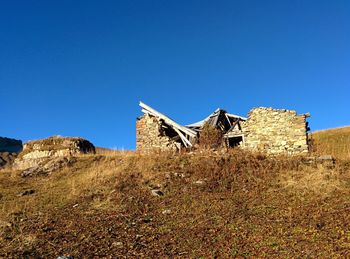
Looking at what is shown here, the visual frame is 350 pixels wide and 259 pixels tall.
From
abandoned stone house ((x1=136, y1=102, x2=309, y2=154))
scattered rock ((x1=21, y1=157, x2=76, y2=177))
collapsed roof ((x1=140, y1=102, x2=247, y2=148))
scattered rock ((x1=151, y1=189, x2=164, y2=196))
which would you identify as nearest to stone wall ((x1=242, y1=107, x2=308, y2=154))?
abandoned stone house ((x1=136, y1=102, x2=309, y2=154))

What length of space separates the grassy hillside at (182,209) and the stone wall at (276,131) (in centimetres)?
264

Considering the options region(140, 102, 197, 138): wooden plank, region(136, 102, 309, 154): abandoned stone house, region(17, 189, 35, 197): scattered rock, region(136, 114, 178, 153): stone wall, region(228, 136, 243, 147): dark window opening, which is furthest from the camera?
region(140, 102, 197, 138): wooden plank

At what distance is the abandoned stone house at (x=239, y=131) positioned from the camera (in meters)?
19.5

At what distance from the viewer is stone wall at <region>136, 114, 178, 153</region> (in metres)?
23.7

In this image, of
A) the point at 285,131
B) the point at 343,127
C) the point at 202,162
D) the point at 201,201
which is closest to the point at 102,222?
the point at 201,201

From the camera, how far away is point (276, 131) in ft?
65.2

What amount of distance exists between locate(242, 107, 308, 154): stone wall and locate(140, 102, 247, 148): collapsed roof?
2.04 m

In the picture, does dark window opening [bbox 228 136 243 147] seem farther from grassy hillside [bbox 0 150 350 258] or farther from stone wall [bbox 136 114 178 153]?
grassy hillside [bbox 0 150 350 258]

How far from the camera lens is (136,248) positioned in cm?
931

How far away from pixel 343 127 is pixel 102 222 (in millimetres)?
36850

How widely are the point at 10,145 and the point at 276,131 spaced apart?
48208 millimetres

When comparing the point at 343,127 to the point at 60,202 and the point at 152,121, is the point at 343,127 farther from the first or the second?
the point at 60,202

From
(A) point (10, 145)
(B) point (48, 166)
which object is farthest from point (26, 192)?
(A) point (10, 145)

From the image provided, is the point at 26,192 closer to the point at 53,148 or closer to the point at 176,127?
the point at 53,148
